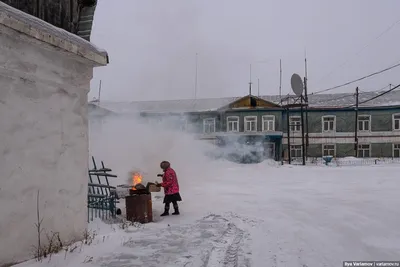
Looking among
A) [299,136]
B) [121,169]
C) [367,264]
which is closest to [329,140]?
[299,136]

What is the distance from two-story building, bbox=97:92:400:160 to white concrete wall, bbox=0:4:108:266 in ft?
106

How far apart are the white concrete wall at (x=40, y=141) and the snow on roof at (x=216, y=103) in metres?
33.0

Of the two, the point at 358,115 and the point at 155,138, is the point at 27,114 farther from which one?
the point at 358,115

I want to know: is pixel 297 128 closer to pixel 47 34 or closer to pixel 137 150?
pixel 137 150

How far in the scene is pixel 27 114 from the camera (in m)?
5.05

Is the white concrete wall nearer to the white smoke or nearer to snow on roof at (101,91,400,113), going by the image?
the white smoke

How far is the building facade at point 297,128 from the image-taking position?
39.4 m

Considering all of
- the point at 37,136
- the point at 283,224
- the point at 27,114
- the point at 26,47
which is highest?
the point at 26,47

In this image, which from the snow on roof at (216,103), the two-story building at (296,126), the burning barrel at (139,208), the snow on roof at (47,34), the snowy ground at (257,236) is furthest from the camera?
the snow on roof at (216,103)

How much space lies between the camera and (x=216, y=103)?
A: 44.4 meters

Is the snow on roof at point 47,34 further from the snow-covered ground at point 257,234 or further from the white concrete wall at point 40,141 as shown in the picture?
the snow-covered ground at point 257,234

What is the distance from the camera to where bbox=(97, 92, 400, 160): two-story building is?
39.4 m

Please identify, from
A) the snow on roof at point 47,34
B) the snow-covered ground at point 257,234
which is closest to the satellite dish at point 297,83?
the snow-covered ground at point 257,234

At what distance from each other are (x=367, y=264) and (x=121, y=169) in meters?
13.6
